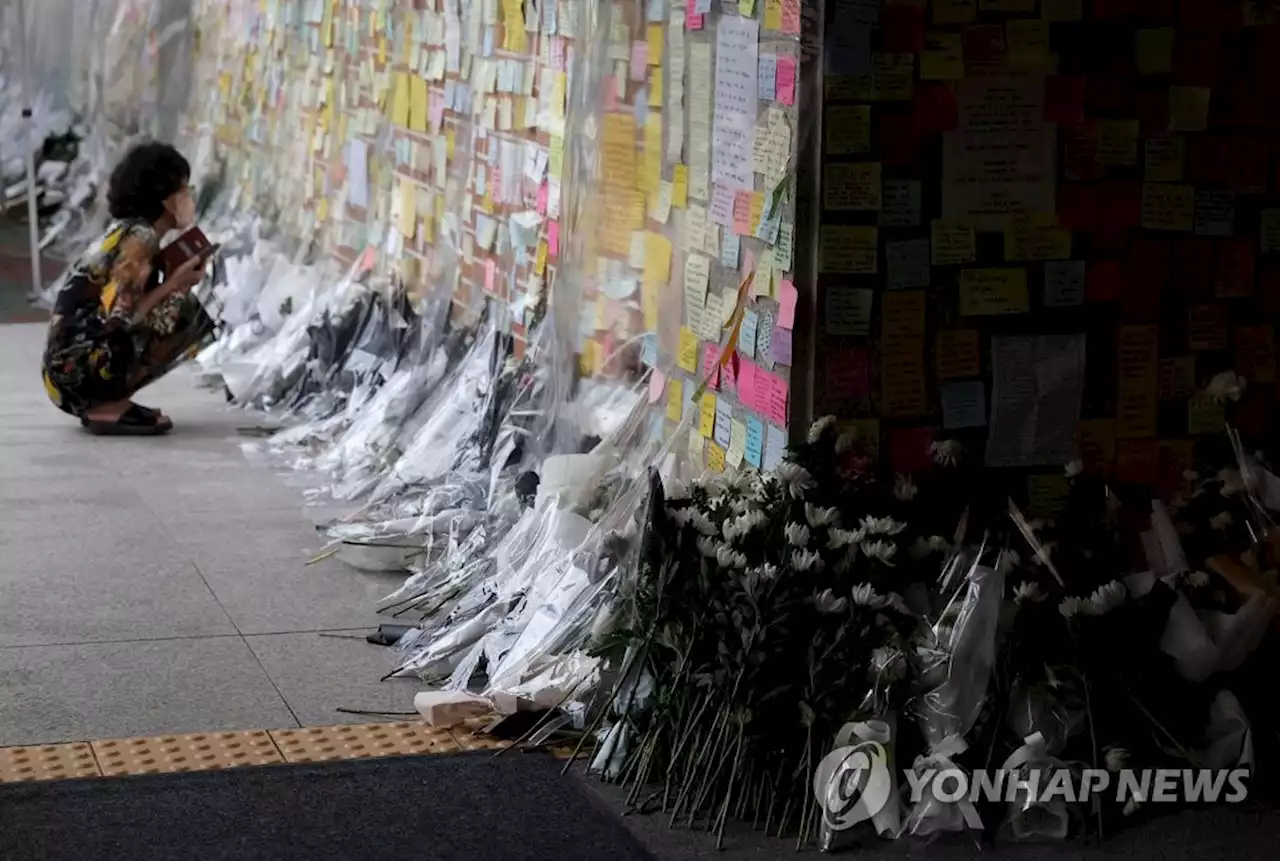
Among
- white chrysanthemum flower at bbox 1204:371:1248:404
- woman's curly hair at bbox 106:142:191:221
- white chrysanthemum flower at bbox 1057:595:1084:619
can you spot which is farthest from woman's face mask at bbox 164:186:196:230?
white chrysanthemum flower at bbox 1057:595:1084:619

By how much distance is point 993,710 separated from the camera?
10.0 ft

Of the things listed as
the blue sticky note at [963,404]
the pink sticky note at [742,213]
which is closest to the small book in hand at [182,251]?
the pink sticky note at [742,213]

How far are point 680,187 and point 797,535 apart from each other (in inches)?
35.2

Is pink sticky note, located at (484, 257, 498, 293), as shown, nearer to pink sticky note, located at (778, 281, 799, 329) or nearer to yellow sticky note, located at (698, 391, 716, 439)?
Result: yellow sticky note, located at (698, 391, 716, 439)

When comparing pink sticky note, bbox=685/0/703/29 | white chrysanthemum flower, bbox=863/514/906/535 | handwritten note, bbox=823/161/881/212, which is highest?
pink sticky note, bbox=685/0/703/29

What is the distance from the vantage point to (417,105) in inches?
222

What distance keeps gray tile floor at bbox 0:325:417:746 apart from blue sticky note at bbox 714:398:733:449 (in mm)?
826

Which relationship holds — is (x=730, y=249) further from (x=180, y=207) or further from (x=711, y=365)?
(x=180, y=207)

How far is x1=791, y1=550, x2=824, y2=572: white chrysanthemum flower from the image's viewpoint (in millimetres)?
3002

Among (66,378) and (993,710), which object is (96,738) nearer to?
(993,710)

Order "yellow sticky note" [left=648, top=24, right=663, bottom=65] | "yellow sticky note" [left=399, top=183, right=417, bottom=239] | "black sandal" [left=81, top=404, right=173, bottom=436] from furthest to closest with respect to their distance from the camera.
Answer: "black sandal" [left=81, top=404, right=173, bottom=436] → "yellow sticky note" [left=399, top=183, right=417, bottom=239] → "yellow sticky note" [left=648, top=24, right=663, bottom=65]

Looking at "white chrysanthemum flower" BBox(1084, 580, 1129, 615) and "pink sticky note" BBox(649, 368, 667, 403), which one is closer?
"white chrysanthemum flower" BBox(1084, 580, 1129, 615)

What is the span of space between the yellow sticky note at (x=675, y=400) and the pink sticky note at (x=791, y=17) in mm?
821

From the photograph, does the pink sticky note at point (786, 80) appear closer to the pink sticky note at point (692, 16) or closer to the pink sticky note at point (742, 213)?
the pink sticky note at point (742, 213)
